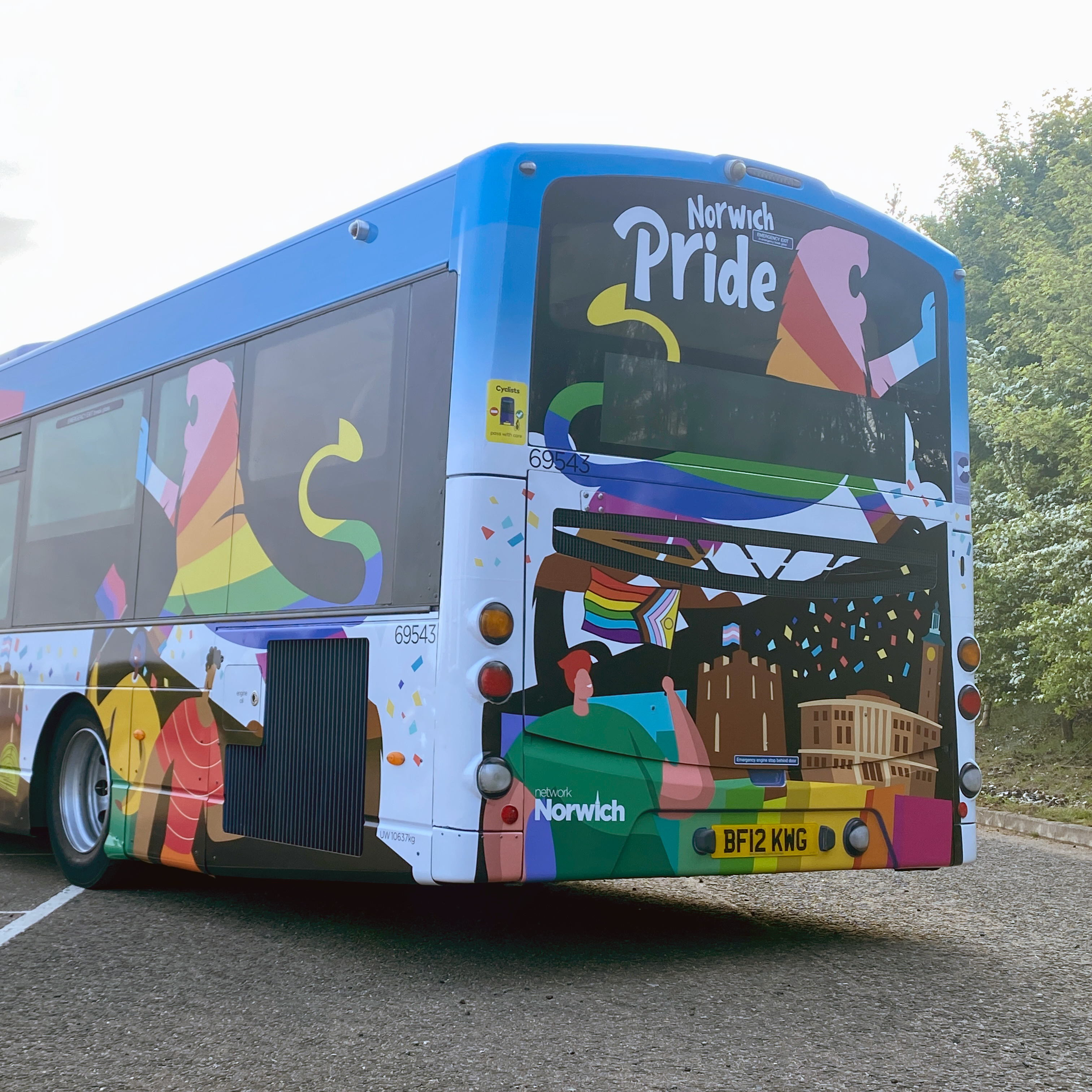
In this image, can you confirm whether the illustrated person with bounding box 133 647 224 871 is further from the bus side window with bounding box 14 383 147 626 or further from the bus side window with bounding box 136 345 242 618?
the bus side window with bounding box 14 383 147 626

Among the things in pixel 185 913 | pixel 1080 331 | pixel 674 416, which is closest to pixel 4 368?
pixel 185 913

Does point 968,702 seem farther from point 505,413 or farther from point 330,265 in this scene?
point 330,265

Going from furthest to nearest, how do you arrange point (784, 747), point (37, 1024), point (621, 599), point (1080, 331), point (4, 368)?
point (1080, 331) < point (4, 368) < point (784, 747) < point (621, 599) < point (37, 1024)

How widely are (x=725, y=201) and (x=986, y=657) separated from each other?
53.5ft

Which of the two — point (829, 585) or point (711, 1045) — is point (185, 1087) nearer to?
point (711, 1045)

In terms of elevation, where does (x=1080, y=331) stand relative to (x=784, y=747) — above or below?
above

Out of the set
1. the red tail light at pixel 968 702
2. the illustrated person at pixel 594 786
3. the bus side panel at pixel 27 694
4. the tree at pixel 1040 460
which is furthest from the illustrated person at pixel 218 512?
the tree at pixel 1040 460

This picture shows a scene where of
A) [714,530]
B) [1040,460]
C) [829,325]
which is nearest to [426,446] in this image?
[714,530]

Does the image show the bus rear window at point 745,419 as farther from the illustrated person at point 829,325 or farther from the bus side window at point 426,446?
the bus side window at point 426,446

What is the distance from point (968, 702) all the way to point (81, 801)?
17.8ft

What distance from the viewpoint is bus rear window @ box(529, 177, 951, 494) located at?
6.06 meters

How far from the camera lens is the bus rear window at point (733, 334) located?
19.9 ft

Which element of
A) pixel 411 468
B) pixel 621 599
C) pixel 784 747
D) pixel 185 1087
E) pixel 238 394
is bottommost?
pixel 185 1087

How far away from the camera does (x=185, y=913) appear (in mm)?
7602
